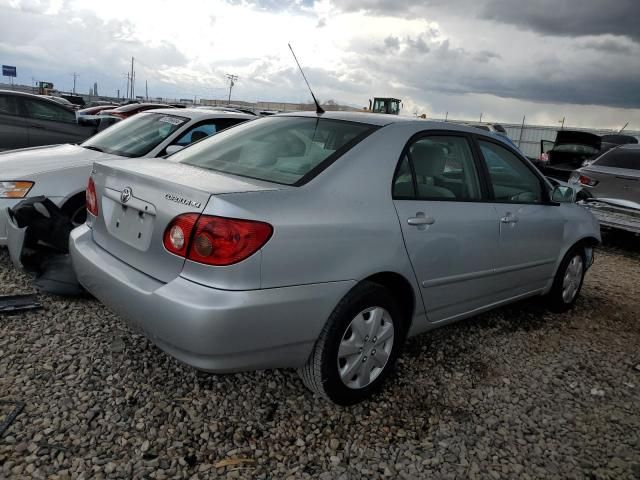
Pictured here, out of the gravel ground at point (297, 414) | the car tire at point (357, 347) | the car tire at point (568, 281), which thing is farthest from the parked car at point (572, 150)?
the car tire at point (357, 347)

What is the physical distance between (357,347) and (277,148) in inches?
46.9

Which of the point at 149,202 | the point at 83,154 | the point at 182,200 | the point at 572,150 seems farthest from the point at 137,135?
the point at 572,150

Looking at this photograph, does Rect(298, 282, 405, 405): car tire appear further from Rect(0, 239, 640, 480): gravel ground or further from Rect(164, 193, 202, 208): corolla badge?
Rect(164, 193, 202, 208): corolla badge

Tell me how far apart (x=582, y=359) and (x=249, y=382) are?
7.64 feet

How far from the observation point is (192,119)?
4988 millimetres

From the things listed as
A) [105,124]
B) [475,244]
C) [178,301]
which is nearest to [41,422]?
[178,301]

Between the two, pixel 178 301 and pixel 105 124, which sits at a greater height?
pixel 105 124

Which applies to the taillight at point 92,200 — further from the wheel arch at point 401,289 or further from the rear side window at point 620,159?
the rear side window at point 620,159

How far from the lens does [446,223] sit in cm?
287

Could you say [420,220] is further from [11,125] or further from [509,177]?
[11,125]

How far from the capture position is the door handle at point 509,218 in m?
3.34

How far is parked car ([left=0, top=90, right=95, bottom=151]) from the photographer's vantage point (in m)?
8.50

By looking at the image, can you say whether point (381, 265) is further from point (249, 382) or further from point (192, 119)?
point (192, 119)

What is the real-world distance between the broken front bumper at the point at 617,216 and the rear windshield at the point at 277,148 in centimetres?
483
